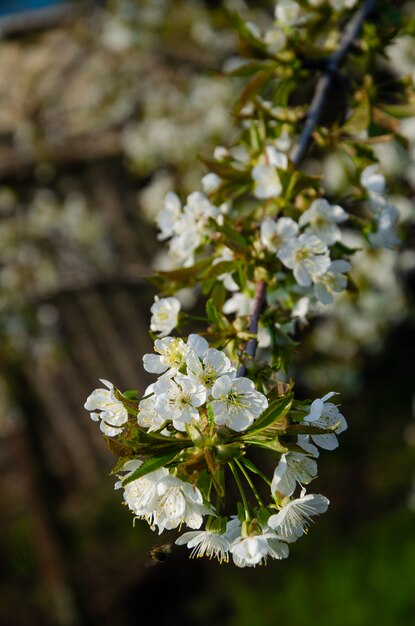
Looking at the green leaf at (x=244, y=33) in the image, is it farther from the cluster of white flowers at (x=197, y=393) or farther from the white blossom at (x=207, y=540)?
the white blossom at (x=207, y=540)

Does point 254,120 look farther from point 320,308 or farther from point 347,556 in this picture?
point 347,556

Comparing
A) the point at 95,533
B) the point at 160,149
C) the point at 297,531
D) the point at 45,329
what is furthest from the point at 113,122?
the point at 297,531

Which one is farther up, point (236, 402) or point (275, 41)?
point (275, 41)

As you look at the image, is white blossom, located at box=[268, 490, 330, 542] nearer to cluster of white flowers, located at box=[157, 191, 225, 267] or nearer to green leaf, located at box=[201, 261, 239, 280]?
green leaf, located at box=[201, 261, 239, 280]

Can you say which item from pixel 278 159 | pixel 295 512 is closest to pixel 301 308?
pixel 278 159

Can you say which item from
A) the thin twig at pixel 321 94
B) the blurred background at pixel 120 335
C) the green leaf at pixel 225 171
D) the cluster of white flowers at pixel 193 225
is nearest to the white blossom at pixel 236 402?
the thin twig at pixel 321 94

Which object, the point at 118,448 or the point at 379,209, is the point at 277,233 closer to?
the point at 379,209

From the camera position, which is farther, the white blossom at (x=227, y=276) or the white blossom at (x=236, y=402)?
the white blossom at (x=227, y=276)
